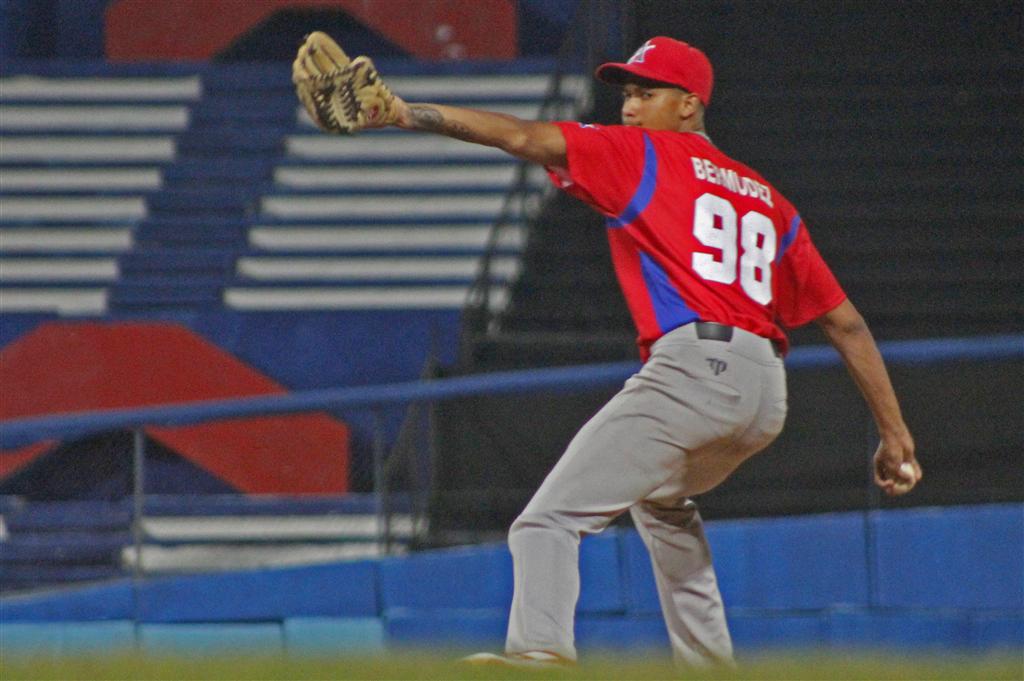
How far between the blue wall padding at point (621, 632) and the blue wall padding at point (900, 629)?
64cm

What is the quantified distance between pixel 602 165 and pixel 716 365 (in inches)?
21.7

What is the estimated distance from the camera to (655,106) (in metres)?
4.43

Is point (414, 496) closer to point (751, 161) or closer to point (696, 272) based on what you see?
point (696, 272)

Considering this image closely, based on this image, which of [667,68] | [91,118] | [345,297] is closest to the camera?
[667,68]

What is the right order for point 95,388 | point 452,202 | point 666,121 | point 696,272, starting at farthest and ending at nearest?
point 452,202, point 95,388, point 666,121, point 696,272

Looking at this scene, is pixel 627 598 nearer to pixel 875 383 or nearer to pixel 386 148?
pixel 875 383

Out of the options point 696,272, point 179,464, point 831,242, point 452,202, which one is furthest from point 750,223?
point 452,202

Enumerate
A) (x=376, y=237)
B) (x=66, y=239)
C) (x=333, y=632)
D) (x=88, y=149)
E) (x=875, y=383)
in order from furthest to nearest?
(x=88, y=149) → (x=66, y=239) → (x=376, y=237) → (x=333, y=632) → (x=875, y=383)

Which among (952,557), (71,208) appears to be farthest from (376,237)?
(952,557)

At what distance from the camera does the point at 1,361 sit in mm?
10633

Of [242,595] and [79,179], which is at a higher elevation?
[79,179]

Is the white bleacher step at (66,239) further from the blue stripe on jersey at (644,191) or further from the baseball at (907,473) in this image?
the blue stripe on jersey at (644,191)

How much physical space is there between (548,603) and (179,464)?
519cm

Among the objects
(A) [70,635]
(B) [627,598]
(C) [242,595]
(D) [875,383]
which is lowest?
(A) [70,635]
